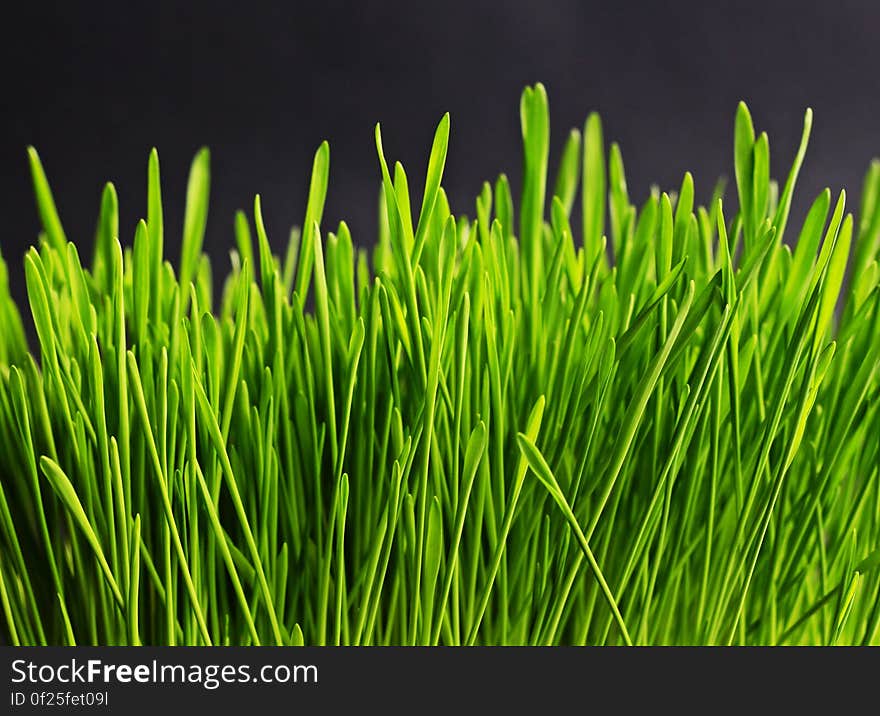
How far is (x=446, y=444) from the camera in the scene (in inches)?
14.1

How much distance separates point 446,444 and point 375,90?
0.86 m

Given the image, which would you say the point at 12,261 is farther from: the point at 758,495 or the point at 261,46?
the point at 758,495

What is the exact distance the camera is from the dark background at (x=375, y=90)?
1048 millimetres

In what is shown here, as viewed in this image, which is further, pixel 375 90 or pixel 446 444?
pixel 375 90

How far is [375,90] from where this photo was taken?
43.8 inches

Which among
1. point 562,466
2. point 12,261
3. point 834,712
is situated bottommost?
point 834,712

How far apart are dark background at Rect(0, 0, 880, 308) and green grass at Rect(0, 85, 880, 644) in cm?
68

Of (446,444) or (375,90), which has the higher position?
(375,90)

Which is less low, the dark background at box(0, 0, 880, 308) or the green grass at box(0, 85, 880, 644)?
the dark background at box(0, 0, 880, 308)

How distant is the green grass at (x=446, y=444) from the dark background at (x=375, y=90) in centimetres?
68

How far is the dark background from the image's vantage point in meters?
1.05

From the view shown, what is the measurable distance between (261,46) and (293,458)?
33.5 inches

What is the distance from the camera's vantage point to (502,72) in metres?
1.15

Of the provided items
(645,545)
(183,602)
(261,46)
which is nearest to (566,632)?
(645,545)
